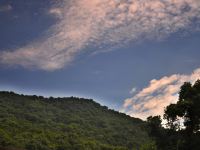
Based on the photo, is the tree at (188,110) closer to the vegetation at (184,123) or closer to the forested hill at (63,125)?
the vegetation at (184,123)

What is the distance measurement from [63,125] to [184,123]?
10431 centimetres

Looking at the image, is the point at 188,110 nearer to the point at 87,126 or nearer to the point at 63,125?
the point at 63,125

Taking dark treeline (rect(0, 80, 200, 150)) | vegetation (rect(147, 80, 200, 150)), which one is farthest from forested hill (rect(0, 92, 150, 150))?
vegetation (rect(147, 80, 200, 150))

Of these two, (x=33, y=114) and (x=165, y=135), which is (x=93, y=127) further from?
(x=165, y=135)

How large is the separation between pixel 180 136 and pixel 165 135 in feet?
6.69

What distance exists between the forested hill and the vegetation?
47572 millimetres

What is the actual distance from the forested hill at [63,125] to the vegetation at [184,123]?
47.6 meters

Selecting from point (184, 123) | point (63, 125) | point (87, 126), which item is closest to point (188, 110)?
point (184, 123)

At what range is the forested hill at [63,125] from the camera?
10856 cm

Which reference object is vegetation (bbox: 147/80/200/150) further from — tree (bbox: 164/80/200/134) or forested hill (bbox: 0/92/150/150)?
forested hill (bbox: 0/92/150/150)

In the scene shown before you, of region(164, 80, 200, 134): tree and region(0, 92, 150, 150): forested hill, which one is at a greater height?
region(0, 92, 150, 150): forested hill

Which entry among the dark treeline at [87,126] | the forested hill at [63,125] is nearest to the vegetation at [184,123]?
the dark treeline at [87,126]

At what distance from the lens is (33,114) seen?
14638 cm

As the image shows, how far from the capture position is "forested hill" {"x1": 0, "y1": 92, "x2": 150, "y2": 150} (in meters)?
109
